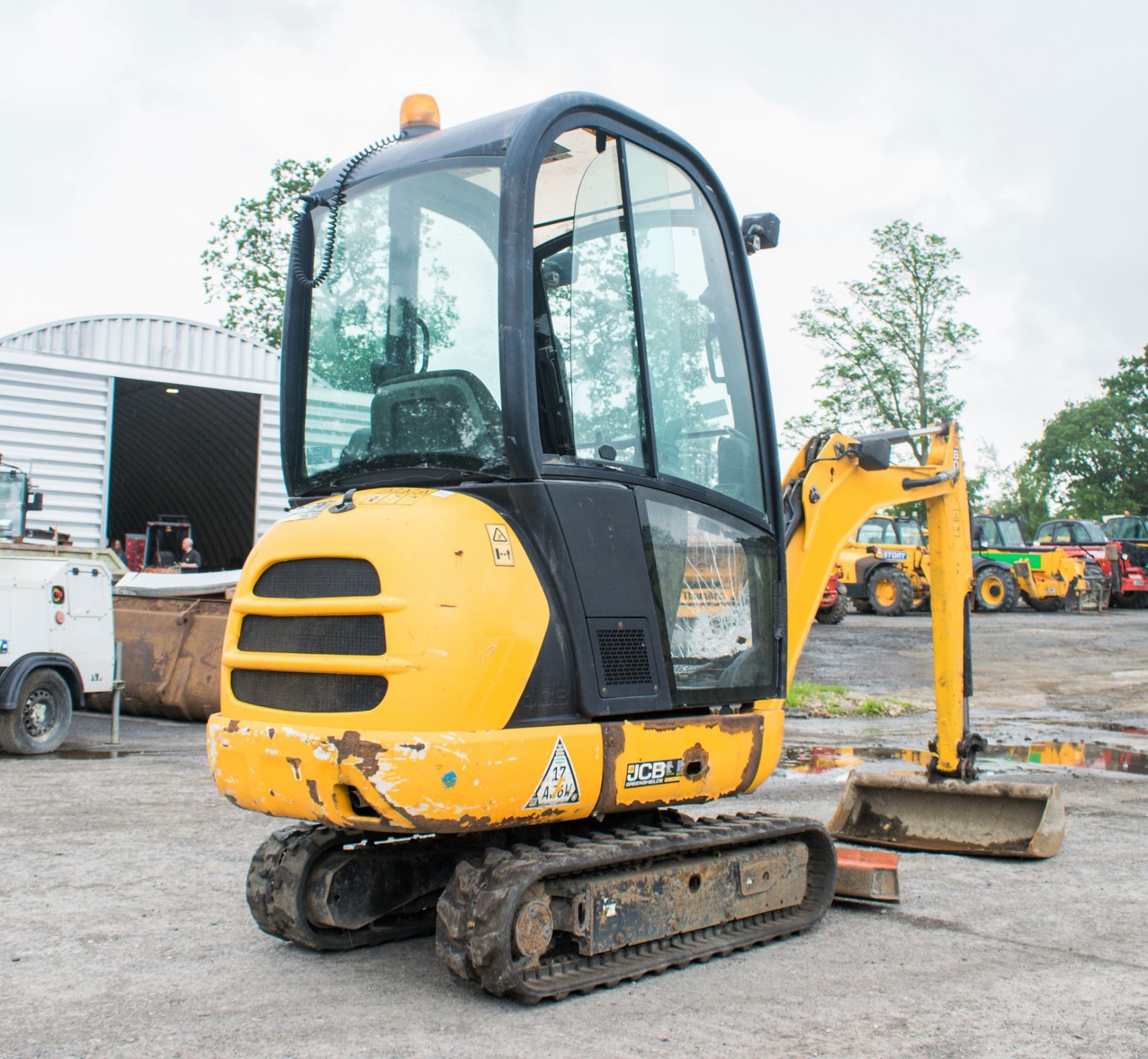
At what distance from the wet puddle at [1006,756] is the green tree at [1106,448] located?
61123mm

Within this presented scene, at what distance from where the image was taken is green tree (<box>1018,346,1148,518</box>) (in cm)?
6738

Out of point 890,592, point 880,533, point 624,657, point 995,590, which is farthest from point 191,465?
point 624,657

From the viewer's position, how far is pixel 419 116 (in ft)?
15.6

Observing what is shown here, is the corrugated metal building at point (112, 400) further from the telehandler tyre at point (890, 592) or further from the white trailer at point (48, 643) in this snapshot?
the telehandler tyre at point (890, 592)

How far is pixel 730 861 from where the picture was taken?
4484mm

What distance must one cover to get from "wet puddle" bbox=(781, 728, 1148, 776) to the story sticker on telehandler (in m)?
5.71

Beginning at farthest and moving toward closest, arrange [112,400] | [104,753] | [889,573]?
[889,573] < [112,400] < [104,753]

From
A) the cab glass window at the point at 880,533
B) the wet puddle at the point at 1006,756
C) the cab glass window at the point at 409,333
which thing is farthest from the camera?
the cab glass window at the point at 880,533

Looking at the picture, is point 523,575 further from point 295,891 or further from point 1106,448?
point 1106,448

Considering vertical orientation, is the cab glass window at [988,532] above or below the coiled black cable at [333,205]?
above

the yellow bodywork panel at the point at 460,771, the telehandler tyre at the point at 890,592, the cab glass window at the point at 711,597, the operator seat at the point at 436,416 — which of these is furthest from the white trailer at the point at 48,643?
the telehandler tyre at the point at 890,592

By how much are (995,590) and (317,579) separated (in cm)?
2676

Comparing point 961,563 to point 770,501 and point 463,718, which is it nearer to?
point 770,501

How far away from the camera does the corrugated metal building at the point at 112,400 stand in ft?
56.4
